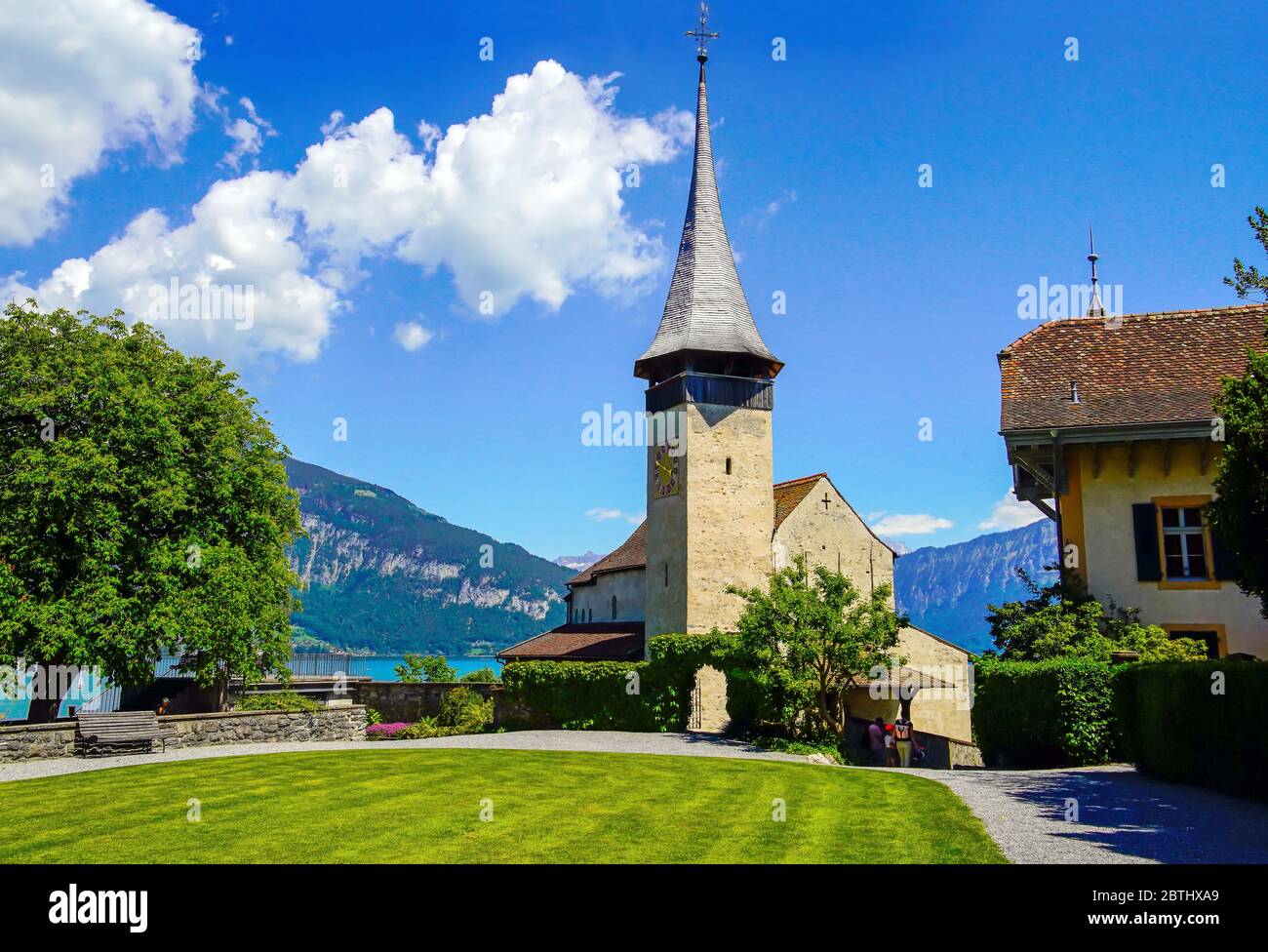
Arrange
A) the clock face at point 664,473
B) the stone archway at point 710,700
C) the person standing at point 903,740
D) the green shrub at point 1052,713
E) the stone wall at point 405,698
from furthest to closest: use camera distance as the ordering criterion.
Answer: the clock face at point 664,473, the stone wall at point 405,698, the stone archway at point 710,700, the person standing at point 903,740, the green shrub at point 1052,713

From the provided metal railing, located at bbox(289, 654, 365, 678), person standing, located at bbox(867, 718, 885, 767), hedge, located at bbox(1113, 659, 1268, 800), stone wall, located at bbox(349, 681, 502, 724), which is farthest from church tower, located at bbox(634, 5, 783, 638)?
metal railing, located at bbox(289, 654, 365, 678)

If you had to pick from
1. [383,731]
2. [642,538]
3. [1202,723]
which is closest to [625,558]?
[642,538]

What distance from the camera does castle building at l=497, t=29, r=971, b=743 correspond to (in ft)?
121

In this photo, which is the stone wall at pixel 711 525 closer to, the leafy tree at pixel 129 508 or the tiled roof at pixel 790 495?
the tiled roof at pixel 790 495

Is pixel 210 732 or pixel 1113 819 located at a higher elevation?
pixel 1113 819

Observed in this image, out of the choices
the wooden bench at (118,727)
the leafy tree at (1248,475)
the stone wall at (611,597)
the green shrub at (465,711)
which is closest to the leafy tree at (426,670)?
the green shrub at (465,711)

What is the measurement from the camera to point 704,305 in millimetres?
40750

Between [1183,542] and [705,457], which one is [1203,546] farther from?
[705,457]

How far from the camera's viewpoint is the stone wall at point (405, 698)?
35.9 metres

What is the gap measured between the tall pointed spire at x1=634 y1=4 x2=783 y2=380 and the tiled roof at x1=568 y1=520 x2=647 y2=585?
942cm

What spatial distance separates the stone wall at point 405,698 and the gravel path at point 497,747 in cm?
634

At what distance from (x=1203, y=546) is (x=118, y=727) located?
26577mm

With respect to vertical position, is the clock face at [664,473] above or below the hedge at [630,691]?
above

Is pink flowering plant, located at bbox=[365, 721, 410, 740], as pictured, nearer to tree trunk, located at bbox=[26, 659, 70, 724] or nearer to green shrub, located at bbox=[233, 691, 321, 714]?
green shrub, located at bbox=[233, 691, 321, 714]
